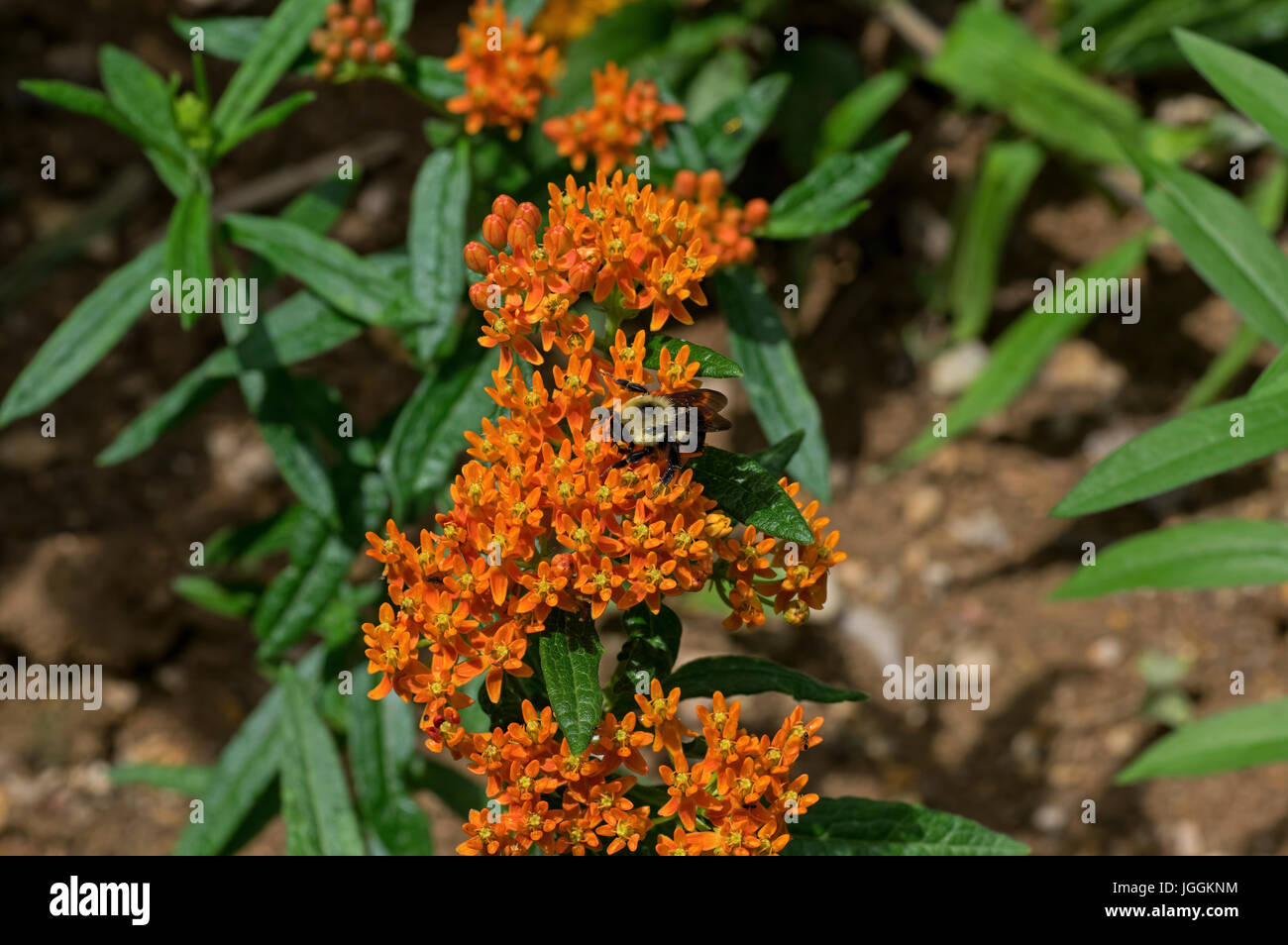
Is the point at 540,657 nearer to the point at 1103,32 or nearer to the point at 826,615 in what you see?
the point at 826,615

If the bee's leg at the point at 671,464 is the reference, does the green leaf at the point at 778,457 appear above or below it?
above

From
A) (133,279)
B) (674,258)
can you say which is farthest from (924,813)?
(133,279)

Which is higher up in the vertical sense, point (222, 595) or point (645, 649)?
point (222, 595)

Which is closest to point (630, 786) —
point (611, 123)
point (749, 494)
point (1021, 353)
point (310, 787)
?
point (749, 494)

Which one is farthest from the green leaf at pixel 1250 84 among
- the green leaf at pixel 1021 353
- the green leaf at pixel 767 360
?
the green leaf at pixel 1021 353

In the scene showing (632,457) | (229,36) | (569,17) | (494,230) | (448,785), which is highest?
(569,17)

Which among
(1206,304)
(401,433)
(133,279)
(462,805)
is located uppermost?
(1206,304)

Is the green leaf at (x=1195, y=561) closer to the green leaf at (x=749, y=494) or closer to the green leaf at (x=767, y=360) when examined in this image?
the green leaf at (x=767, y=360)

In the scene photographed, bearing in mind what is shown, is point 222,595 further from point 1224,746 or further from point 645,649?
point 1224,746
